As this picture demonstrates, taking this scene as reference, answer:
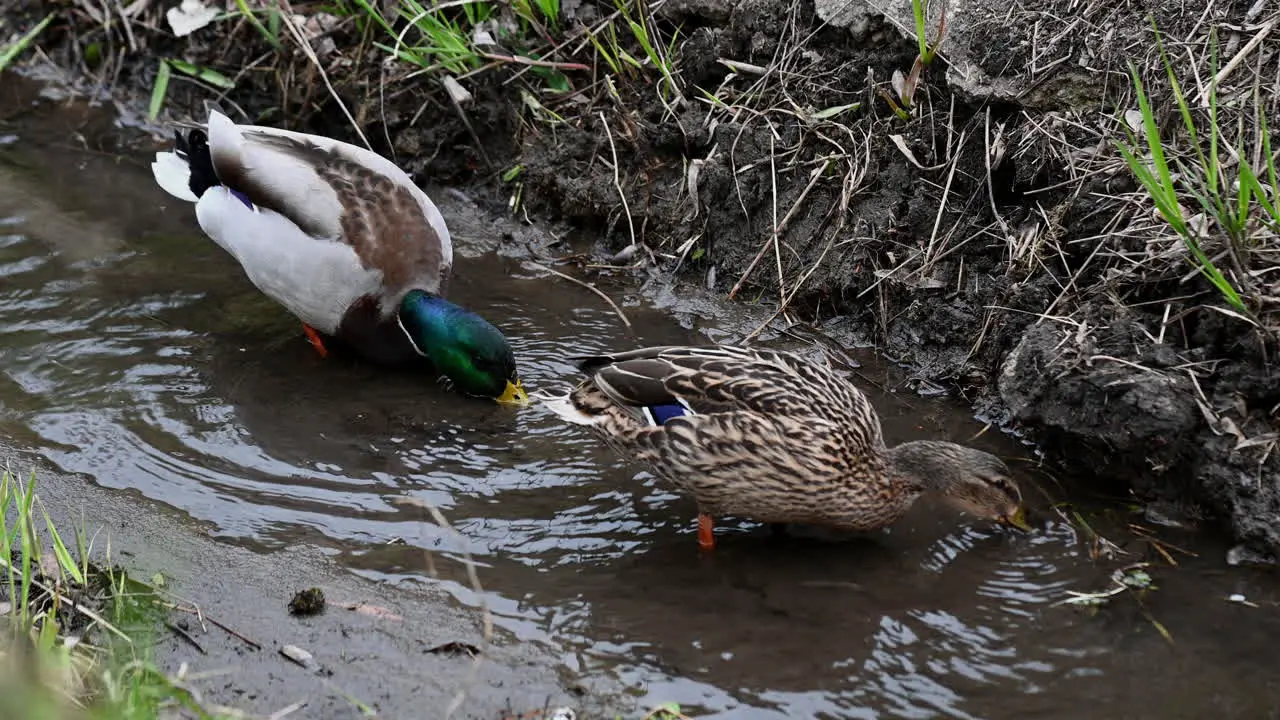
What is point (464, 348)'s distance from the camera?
5.16m

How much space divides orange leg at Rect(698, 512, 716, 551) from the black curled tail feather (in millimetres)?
2944

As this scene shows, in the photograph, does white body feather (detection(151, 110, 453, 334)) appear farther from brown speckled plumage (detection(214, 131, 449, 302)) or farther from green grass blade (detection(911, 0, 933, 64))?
green grass blade (detection(911, 0, 933, 64))

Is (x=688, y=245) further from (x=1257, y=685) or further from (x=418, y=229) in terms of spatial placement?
(x=1257, y=685)

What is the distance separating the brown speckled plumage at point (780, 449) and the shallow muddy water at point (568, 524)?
0.19 meters

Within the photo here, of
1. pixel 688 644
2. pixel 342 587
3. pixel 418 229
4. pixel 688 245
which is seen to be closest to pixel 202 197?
pixel 418 229

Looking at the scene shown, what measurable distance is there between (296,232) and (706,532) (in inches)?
92.0

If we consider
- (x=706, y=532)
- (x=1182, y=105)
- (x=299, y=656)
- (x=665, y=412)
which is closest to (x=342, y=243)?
(x=665, y=412)

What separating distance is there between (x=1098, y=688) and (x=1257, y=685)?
44 centimetres

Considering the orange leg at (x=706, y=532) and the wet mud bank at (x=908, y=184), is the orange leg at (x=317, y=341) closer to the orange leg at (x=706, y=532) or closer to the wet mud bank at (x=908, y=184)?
the wet mud bank at (x=908, y=184)

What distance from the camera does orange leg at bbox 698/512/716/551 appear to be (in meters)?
4.22

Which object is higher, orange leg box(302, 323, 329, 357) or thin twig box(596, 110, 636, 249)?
thin twig box(596, 110, 636, 249)

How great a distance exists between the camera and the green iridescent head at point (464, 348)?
201 inches

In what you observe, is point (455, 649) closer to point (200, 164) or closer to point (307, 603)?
point (307, 603)

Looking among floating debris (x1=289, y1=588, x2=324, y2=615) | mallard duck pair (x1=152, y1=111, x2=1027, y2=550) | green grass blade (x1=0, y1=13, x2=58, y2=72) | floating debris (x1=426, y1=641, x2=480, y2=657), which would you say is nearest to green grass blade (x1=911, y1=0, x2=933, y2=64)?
mallard duck pair (x1=152, y1=111, x2=1027, y2=550)
